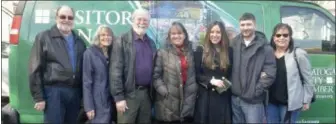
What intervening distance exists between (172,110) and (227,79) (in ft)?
2.10

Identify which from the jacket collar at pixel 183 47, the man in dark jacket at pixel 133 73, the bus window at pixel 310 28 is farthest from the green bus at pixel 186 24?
the man in dark jacket at pixel 133 73

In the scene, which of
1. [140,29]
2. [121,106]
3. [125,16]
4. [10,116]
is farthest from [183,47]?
[10,116]

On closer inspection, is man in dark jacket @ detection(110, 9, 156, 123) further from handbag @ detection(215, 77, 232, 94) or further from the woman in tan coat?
handbag @ detection(215, 77, 232, 94)

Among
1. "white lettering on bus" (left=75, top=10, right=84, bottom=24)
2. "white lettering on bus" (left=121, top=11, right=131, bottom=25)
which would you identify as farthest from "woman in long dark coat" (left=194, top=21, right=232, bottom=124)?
"white lettering on bus" (left=75, top=10, right=84, bottom=24)

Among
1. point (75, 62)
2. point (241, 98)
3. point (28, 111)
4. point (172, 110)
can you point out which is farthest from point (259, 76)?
point (28, 111)

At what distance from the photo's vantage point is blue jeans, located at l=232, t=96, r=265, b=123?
4.12 m

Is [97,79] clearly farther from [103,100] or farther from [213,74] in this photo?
[213,74]

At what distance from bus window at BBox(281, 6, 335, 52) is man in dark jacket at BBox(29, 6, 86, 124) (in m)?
2.80

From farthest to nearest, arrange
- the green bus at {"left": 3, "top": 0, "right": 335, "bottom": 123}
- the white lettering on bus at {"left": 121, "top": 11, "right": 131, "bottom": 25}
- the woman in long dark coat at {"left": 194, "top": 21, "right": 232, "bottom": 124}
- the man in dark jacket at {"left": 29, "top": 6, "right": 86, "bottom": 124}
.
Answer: the white lettering on bus at {"left": 121, "top": 11, "right": 131, "bottom": 25} < the green bus at {"left": 3, "top": 0, "right": 335, "bottom": 123} < the woman in long dark coat at {"left": 194, "top": 21, "right": 232, "bottom": 124} < the man in dark jacket at {"left": 29, "top": 6, "right": 86, "bottom": 124}

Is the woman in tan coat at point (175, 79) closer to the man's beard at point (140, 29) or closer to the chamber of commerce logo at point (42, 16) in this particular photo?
the man's beard at point (140, 29)

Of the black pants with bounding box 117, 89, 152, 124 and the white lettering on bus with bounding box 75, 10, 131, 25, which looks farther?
the white lettering on bus with bounding box 75, 10, 131, 25

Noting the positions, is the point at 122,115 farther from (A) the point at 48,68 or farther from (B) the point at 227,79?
(B) the point at 227,79

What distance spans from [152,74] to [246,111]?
1.02m

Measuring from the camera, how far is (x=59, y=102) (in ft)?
13.3
